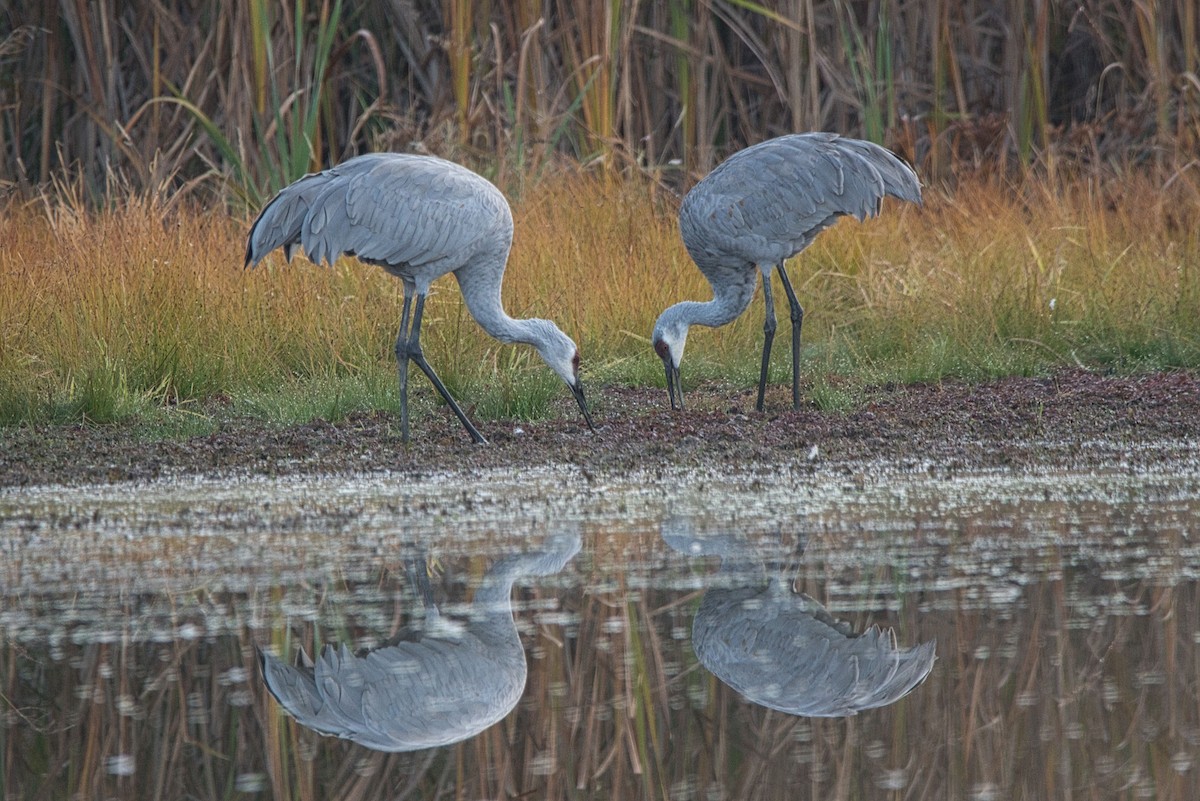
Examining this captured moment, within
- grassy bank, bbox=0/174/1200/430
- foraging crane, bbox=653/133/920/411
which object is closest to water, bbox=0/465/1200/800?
grassy bank, bbox=0/174/1200/430

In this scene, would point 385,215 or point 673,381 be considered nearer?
point 385,215

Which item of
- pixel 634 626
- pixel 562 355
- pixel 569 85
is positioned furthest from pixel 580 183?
pixel 634 626

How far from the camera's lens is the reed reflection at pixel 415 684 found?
9.77ft

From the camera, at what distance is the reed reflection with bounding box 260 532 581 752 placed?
298cm

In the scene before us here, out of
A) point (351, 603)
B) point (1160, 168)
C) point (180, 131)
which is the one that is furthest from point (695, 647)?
point (180, 131)

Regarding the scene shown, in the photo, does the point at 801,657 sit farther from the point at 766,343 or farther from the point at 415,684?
the point at 766,343

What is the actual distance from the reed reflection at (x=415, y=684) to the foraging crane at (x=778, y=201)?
3627 millimetres

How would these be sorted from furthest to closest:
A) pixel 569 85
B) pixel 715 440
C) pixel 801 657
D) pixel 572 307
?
1. pixel 569 85
2. pixel 572 307
3. pixel 715 440
4. pixel 801 657

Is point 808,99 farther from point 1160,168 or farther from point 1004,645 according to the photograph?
point 1004,645

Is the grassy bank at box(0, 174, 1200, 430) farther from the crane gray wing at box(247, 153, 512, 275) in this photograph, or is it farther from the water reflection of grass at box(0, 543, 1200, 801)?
the water reflection of grass at box(0, 543, 1200, 801)

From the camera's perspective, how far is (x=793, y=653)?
3.31 metres

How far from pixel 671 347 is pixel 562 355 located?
63 centimetres

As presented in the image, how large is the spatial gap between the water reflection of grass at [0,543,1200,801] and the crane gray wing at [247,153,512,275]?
3.21 meters

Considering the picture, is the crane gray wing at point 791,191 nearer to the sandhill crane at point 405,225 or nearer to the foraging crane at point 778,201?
the foraging crane at point 778,201
